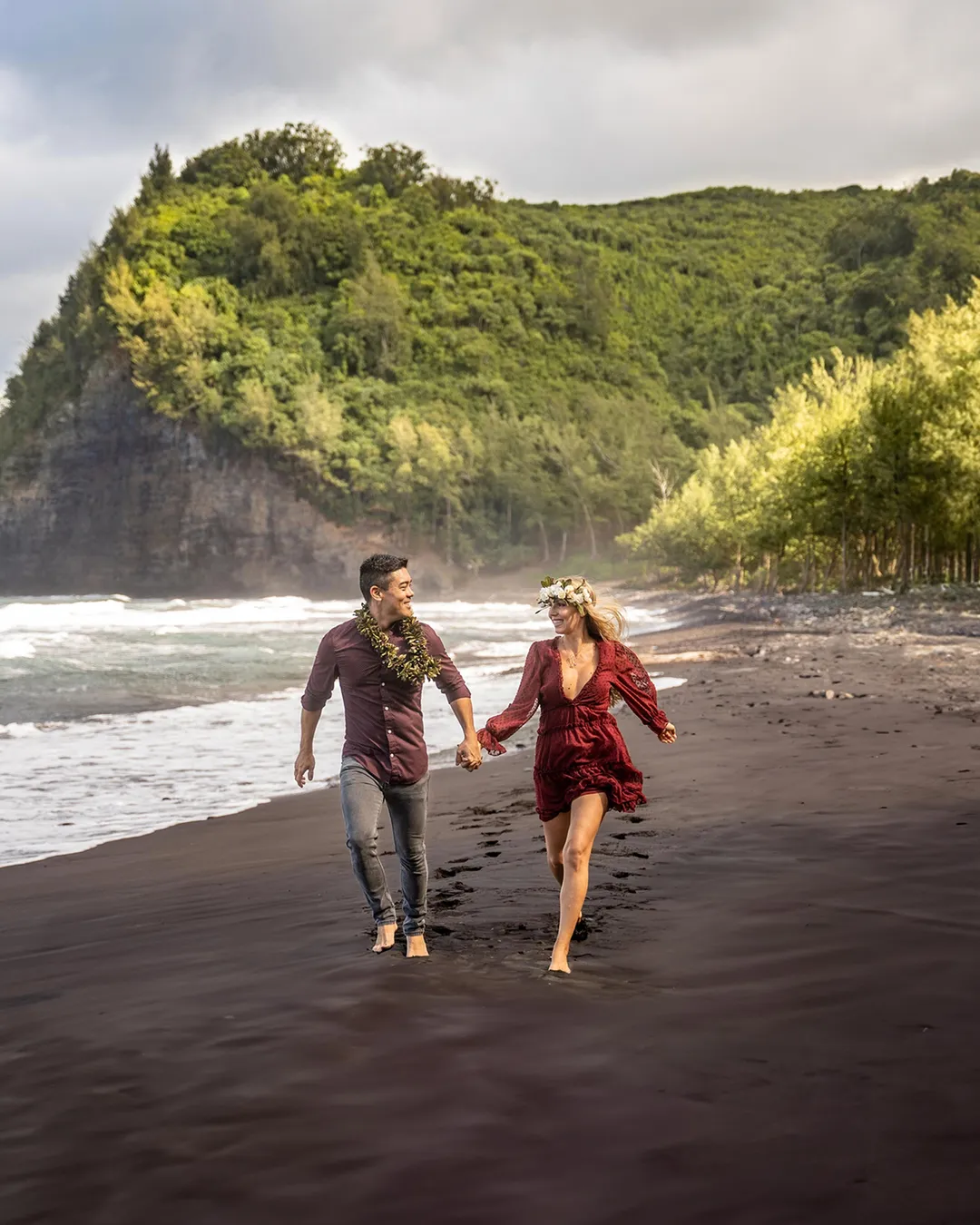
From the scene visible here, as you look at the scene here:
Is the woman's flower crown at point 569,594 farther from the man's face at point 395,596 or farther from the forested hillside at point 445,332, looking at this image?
the forested hillside at point 445,332

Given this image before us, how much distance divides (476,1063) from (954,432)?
37.8m

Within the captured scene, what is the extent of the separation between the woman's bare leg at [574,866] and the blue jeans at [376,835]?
684mm

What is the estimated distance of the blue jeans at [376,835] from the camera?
575 cm

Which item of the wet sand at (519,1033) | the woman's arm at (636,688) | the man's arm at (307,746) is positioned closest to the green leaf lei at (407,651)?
the man's arm at (307,746)

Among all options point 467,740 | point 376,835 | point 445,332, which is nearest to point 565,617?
point 467,740

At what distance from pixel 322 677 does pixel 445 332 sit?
411 ft

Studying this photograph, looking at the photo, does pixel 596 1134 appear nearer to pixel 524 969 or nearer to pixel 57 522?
pixel 524 969

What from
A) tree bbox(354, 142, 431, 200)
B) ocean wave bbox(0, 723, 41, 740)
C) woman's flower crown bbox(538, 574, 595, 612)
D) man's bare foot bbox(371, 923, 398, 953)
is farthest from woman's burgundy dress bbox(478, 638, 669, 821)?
tree bbox(354, 142, 431, 200)

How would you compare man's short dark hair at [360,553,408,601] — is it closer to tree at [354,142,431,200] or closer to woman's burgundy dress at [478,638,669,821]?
woman's burgundy dress at [478,638,669,821]

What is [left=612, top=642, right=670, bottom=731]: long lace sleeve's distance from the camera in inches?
237

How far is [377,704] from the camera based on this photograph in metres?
5.84

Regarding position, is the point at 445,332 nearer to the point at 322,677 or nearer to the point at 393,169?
the point at 393,169

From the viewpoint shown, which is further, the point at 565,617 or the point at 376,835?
the point at 565,617

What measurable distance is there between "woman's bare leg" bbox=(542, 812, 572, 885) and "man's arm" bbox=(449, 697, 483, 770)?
Answer: 0.46m
